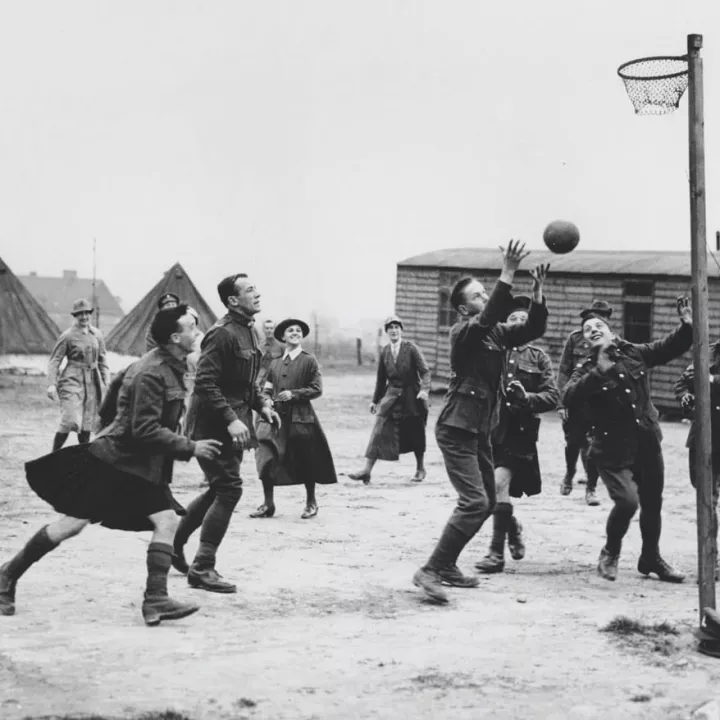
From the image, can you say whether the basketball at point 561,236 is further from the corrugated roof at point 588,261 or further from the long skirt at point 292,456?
the corrugated roof at point 588,261

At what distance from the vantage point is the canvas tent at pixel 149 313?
23062 millimetres

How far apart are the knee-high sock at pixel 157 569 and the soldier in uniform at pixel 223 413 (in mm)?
801

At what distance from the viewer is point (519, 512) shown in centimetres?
1081

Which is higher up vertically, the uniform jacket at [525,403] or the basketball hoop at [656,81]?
the basketball hoop at [656,81]

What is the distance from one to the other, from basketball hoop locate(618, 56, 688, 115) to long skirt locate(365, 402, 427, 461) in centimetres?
699

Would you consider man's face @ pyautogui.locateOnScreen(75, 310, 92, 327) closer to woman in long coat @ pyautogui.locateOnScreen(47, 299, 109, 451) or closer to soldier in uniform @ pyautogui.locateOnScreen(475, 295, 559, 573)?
woman in long coat @ pyautogui.locateOnScreen(47, 299, 109, 451)

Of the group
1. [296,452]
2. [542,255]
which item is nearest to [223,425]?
[296,452]

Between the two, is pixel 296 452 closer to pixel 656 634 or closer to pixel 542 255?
pixel 656 634

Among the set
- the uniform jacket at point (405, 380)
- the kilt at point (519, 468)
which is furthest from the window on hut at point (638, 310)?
the kilt at point (519, 468)

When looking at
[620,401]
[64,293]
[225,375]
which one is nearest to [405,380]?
[620,401]

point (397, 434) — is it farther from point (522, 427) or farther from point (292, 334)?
point (522, 427)

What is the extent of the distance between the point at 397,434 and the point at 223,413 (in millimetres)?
6328

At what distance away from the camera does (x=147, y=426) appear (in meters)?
6.25

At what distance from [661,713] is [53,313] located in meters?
80.2
